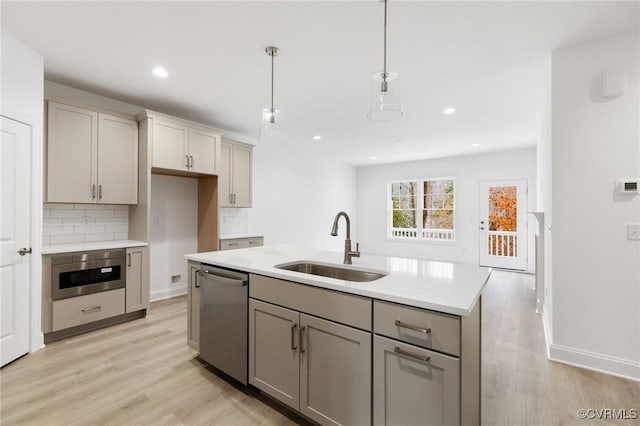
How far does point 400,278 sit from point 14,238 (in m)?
3.12

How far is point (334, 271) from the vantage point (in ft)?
7.00

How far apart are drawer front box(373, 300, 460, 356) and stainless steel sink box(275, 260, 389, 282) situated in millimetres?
479

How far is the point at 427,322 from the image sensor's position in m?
1.26

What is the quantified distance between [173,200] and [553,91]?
4.54 meters

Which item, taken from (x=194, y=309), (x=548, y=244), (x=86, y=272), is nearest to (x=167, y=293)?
(x=86, y=272)

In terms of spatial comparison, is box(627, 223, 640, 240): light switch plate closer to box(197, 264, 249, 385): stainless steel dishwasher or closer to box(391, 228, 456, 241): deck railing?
box(197, 264, 249, 385): stainless steel dishwasher

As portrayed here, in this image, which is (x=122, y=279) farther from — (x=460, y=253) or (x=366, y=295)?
(x=460, y=253)

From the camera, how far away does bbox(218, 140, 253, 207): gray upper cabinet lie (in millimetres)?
4387

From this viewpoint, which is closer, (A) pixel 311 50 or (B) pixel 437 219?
(A) pixel 311 50

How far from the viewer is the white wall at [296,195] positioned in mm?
5590

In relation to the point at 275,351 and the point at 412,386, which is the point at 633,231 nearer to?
the point at 412,386

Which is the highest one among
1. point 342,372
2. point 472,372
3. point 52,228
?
point 52,228

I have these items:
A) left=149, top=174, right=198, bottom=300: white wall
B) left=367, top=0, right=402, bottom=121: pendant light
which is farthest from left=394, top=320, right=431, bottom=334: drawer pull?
left=149, top=174, right=198, bottom=300: white wall

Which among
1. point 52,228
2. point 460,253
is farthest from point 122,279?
point 460,253
